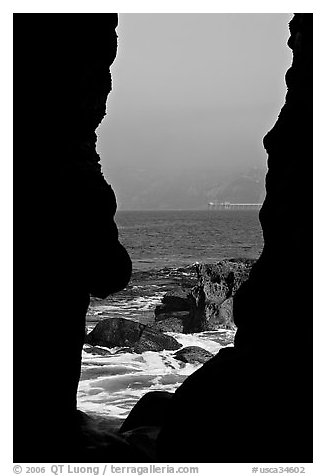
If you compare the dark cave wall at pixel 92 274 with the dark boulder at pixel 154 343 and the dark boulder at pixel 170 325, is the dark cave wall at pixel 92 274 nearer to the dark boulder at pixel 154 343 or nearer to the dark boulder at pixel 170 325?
the dark boulder at pixel 154 343

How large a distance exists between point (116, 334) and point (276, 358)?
2048 cm

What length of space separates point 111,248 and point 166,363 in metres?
16.5

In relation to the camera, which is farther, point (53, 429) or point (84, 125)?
point (84, 125)

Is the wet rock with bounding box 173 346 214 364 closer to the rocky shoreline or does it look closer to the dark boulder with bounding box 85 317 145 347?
the rocky shoreline

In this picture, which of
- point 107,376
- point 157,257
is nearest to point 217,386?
point 107,376

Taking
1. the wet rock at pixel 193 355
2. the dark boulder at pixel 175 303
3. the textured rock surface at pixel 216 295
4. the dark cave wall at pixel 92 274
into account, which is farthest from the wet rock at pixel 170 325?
the dark cave wall at pixel 92 274

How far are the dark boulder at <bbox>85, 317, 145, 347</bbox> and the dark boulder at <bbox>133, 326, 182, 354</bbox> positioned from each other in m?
0.32

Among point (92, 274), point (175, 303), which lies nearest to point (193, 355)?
point (175, 303)

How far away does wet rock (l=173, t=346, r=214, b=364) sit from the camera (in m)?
27.1

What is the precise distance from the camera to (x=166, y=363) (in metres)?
26.8

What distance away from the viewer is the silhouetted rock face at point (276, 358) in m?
9.20

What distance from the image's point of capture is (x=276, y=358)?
9711mm

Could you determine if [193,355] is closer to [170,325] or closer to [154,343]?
[154,343]

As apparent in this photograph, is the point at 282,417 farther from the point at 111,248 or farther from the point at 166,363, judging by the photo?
the point at 166,363
